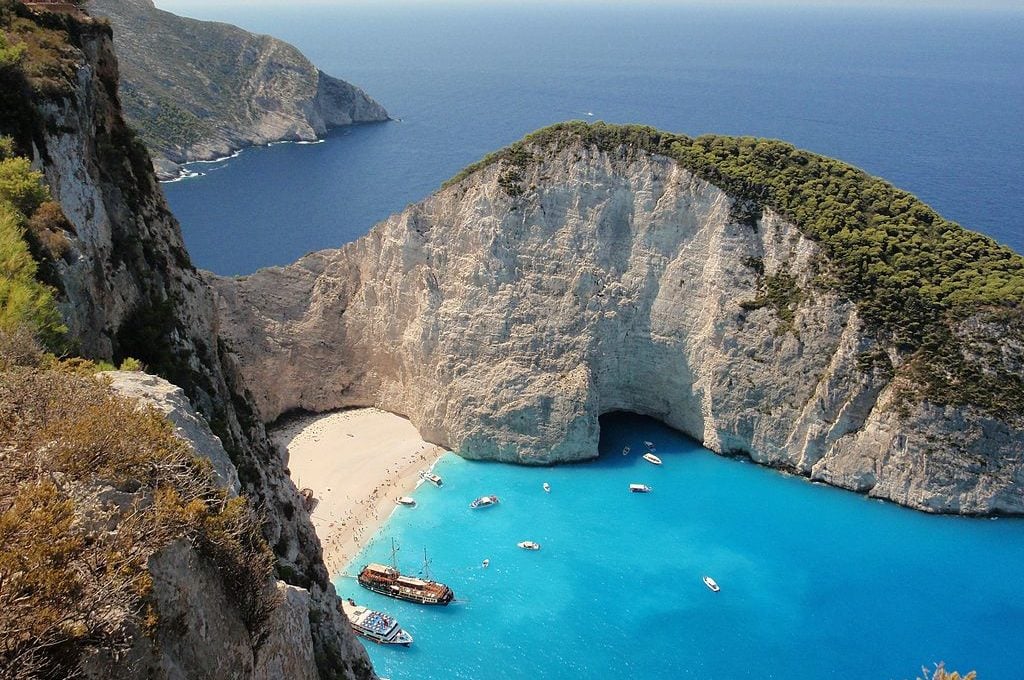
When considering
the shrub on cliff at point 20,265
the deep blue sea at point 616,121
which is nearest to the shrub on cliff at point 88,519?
the shrub on cliff at point 20,265

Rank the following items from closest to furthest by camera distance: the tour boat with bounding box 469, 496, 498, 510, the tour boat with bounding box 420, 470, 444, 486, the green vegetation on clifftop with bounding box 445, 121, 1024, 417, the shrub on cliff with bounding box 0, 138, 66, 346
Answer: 1. the shrub on cliff with bounding box 0, 138, 66, 346
2. the green vegetation on clifftop with bounding box 445, 121, 1024, 417
3. the tour boat with bounding box 469, 496, 498, 510
4. the tour boat with bounding box 420, 470, 444, 486

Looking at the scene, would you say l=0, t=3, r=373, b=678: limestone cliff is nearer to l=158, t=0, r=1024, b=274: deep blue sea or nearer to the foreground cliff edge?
the foreground cliff edge

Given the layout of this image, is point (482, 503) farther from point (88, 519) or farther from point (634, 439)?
point (88, 519)

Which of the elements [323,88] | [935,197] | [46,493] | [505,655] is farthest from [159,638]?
[323,88]

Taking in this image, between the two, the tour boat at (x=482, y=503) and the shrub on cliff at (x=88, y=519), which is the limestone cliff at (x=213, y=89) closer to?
the tour boat at (x=482, y=503)

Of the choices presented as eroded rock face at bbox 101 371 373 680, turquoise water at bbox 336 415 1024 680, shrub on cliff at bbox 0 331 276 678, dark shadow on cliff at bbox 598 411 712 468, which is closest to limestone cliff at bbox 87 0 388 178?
dark shadow on cliff at bbox 598 411 712 468
